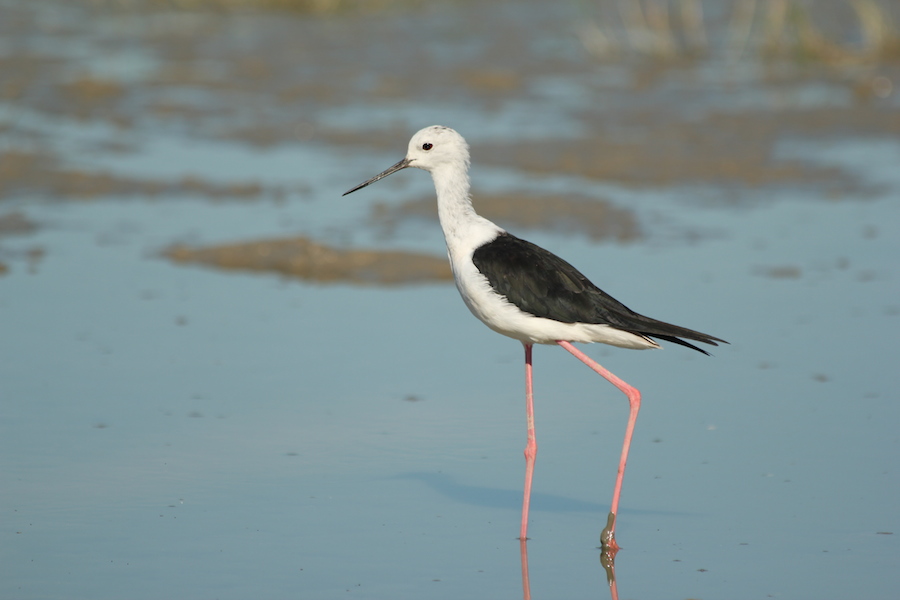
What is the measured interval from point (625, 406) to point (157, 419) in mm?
1822

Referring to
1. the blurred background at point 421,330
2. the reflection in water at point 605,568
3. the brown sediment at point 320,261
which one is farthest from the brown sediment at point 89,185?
the reflection in water at point 605,568

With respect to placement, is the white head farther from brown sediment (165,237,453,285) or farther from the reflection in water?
brown sediment (165,237,453,285)

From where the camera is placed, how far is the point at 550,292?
4133 millimetres

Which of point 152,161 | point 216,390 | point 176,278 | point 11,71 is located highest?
point 11,71

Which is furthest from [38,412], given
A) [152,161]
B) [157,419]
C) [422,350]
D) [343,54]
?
[343,54]

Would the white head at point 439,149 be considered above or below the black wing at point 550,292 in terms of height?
above

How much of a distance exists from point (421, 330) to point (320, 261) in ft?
4.05

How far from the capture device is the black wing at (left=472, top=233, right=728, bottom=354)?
4.07 metres

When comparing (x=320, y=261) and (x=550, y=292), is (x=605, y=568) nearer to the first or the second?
(x=550, y=292)

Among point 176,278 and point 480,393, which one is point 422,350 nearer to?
point 480,393

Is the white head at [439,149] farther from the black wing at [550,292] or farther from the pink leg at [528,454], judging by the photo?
the pink leg at [528,454]

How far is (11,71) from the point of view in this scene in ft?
38.2

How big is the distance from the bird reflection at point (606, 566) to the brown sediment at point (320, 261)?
2961 mm

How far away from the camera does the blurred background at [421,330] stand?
3.84 m
